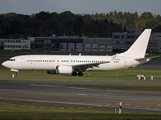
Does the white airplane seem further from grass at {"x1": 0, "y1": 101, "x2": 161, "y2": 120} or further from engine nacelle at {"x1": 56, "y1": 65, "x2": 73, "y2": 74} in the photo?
grass at {"x1": 0, "y1": 101, "x2": 161, "y2": 120}

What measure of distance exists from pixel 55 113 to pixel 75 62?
33784 millimetres

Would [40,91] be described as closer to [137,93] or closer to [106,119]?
[137,93]

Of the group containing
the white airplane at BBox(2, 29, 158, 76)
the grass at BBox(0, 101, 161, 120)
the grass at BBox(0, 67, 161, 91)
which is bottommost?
the grass at BBox(0, 101, 161, 120)

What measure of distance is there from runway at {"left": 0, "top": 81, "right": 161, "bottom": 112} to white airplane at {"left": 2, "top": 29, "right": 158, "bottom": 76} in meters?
16.4

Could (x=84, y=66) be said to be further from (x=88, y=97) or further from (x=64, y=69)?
(x=88, y=97)

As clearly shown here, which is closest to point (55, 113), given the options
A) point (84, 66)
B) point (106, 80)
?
point (106, 80)

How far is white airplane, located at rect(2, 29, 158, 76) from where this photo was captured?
54531 mm

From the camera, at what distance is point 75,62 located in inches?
2203

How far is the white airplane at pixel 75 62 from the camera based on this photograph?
5453cm

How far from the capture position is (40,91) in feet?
115

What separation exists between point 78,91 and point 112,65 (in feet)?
73.7

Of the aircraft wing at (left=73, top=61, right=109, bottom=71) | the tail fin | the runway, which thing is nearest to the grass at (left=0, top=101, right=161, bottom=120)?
the runway

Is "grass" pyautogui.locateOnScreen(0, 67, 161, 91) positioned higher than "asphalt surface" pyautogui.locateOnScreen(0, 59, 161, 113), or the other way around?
Result: "grass" pyautogui.locateOnScreen(0, 67, 161, 91)

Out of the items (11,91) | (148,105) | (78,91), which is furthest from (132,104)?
(11,91)
